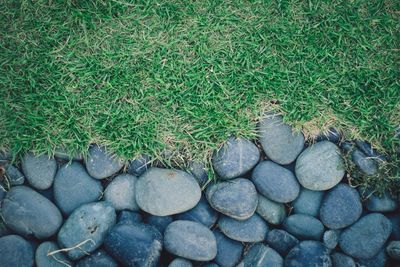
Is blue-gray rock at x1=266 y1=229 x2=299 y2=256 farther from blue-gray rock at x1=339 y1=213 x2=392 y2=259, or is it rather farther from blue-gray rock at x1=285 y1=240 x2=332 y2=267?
blue-gray rock at x1=339 y1=213 x2=392 y2=259

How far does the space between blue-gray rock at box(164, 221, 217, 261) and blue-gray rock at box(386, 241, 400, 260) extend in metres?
1.01

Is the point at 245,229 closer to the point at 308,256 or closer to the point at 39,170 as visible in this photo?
the point at 308,256

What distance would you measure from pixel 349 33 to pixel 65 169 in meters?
2.04

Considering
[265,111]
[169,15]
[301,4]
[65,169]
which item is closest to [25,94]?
[65,169]

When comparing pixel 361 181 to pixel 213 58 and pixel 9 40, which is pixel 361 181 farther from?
pixel 9 40

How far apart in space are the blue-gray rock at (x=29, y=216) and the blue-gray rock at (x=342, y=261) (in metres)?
1.62

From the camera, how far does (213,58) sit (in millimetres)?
2369

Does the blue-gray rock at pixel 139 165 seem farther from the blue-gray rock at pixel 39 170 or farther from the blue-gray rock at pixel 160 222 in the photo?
the blue-gray rock at pixel 39 170

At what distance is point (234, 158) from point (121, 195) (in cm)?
72

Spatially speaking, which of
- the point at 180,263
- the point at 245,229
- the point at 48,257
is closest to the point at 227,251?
the point at 245,229

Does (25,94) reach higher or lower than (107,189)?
higher

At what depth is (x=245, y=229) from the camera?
217cm

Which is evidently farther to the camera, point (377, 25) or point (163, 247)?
point (377, 25)

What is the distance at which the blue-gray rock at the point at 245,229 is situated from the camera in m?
2.16
